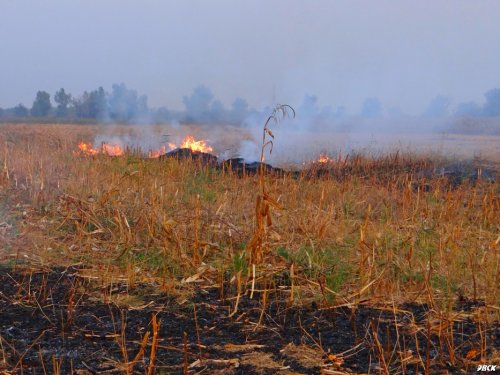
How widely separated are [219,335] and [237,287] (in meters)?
0.77

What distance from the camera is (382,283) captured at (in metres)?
4.32

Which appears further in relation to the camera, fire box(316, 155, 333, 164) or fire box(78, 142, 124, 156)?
fire box(316, 155, 333, 164)

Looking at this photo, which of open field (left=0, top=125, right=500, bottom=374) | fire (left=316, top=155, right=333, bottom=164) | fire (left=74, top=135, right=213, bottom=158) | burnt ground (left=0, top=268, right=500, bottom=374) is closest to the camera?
burnt ground (left=0, top=268, right=500, bottom=374)

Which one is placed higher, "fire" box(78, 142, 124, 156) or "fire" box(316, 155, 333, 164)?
"fire" box(316, 155, 333, 164)

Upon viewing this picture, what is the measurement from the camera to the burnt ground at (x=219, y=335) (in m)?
3.10

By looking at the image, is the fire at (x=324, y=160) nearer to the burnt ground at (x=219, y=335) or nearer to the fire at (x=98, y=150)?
the fire at (x=98, y=150)

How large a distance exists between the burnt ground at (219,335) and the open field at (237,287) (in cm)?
1

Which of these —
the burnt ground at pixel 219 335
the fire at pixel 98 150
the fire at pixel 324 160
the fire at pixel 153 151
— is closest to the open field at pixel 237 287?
the burnt ground at pixel 219 335

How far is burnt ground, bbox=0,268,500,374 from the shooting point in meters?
3.10

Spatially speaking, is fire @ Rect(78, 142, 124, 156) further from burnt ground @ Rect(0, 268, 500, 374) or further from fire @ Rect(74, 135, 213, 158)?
burnt ground @ Rect(0, 268, 500, 374)

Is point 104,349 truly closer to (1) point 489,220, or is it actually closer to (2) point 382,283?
(2) point 382,283

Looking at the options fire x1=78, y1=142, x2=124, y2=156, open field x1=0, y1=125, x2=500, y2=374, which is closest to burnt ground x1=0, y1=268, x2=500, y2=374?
open field x1=0, y1=125, x2=500, y2=374

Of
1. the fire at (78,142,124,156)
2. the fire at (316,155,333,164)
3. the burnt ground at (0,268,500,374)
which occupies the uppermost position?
the fire at (316,155,333,164)

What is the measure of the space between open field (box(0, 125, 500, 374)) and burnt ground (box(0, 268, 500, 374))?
0.01 m
